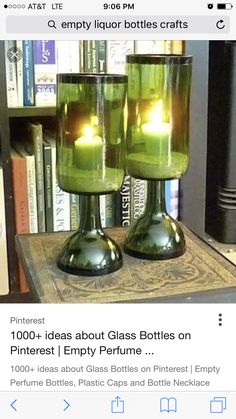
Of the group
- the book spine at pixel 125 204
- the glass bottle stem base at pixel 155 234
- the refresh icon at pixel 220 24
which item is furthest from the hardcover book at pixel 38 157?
the refresh icon at pixel 220 24

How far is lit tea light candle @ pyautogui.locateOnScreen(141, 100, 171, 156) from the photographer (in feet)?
1.73

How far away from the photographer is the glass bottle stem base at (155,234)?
0.54 meters

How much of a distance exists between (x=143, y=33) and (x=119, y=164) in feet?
0.38

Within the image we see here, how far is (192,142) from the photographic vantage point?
786 mm

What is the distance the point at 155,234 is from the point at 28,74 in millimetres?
308

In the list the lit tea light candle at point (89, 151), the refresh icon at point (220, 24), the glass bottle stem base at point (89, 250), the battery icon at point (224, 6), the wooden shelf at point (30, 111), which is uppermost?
the battery icon at point (224, 6)

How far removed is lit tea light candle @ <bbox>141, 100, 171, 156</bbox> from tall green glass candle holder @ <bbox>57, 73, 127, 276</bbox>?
0.03 m

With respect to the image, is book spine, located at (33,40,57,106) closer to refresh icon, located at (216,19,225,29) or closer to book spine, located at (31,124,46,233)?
book spine, located at (31,124,46,233)

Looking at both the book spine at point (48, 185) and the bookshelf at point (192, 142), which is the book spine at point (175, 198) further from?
the book spine at point (48, 185)

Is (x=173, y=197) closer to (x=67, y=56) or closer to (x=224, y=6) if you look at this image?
(x=67, y=56)

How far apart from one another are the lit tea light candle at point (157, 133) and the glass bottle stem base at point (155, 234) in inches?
1.2

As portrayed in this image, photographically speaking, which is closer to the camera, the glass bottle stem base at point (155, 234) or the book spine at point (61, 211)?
the glass bottle stem base at point (155, 234)

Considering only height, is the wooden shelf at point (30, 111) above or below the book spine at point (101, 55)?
below
